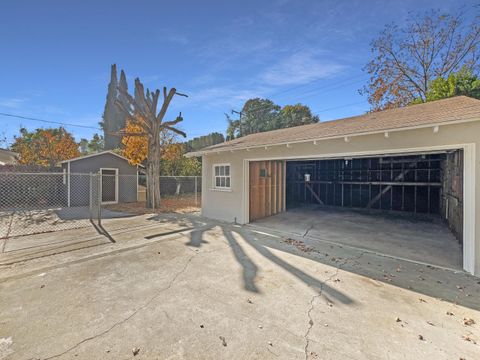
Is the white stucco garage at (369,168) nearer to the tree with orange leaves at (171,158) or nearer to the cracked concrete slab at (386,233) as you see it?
the cracked concrete slab at (386,233)

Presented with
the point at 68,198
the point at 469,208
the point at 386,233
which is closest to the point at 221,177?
the point at 386,233

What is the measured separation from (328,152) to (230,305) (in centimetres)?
471

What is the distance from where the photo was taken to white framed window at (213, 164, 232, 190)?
8.72 meters

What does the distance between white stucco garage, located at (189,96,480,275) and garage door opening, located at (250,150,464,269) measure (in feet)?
0.16

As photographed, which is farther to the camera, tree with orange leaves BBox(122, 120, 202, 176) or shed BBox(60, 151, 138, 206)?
tree with orange leaves BBox(122, 120, 202, 176)

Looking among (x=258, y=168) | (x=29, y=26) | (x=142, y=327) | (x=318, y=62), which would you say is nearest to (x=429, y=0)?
(x=318, y=62)

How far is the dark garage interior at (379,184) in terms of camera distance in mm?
9320

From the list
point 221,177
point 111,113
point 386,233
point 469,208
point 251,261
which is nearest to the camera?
point 469,208

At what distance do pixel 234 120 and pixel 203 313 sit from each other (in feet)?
95.0

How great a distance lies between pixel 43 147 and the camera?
16.3 meters

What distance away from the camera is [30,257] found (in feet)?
14.9

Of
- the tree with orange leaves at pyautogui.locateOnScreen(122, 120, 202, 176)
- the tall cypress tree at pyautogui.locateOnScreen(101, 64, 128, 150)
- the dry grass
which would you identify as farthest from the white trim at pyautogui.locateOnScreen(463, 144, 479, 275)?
the tall cypress tree at pyautogui.locateOnScreen(101, 64, 128, 150)

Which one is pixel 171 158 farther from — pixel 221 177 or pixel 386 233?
pixel 386 233

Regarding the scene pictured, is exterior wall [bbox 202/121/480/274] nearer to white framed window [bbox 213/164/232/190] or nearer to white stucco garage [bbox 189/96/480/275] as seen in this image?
white stucco garage [bbox 189/96/480/275]
